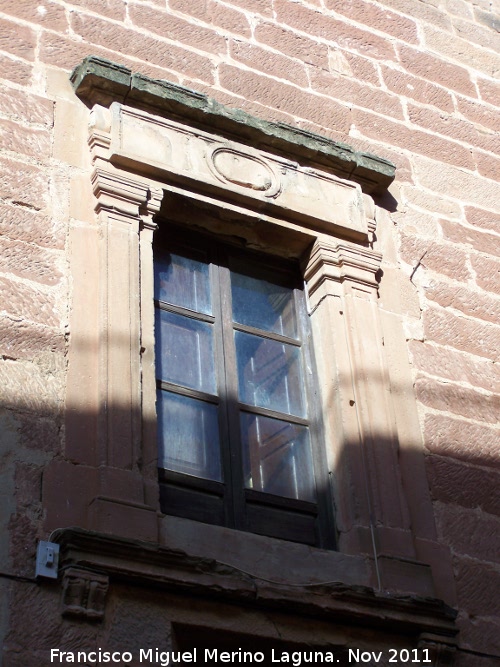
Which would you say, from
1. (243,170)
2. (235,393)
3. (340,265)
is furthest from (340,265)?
(235,393)

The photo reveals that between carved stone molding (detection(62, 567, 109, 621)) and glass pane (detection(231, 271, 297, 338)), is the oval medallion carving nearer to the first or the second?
glass pane (detection(231, 271, 297, 338))

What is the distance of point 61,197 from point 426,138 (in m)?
2.13

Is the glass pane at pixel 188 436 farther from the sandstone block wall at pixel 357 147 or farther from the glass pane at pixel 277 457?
the sandstone block wall at pixel 357 147

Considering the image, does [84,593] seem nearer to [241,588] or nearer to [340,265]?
[241,588]

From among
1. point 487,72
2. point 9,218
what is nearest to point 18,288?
point 9,218

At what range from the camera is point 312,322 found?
5.23m

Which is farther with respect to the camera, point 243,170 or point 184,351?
point 243,170

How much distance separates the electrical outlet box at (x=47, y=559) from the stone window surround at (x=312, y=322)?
5 centimetres

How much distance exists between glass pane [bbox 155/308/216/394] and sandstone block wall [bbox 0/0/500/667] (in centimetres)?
45

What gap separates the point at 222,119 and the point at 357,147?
838mm

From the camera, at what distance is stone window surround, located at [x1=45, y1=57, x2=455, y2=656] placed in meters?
4.20

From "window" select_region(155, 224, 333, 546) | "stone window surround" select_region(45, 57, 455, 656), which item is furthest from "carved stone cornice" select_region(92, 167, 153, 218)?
"window" select_region(155, 224, 333, 546)

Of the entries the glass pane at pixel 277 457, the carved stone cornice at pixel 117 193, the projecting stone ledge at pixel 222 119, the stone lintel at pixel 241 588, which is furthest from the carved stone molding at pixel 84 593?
Answer: the projecting stone ledge at pixel 222 119

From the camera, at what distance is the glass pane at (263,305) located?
5.15 metres
